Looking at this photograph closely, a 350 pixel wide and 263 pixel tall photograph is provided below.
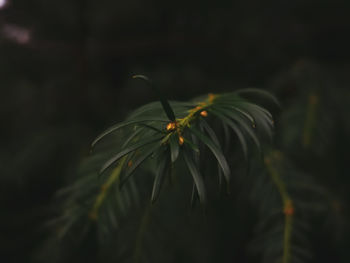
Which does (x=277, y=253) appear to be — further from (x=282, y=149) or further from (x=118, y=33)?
(x=118, y=33)

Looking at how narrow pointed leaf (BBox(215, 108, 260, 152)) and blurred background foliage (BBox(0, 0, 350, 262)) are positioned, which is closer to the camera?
narrow pointed leaf (BBox(215, 108, 260, 152))

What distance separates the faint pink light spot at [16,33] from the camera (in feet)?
3.09

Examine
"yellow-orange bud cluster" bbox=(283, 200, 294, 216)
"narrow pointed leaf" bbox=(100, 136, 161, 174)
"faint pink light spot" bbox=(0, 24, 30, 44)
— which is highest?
"faint pink light spot" bbox=(0, 24, 30, 44)

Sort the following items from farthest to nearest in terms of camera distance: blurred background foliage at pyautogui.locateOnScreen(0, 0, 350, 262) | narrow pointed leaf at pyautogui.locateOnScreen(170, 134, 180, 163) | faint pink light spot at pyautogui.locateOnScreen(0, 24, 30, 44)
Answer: faint pink light spot at pyautogui.locateOnScreen(0, 24, 30, 44) < blurred background foliage at pyautogui.locateOnScreen(0, 0, 350, 262) < narrow pointed leaf at pyautogui.locateOnScreen(170, 134, 180, 163)

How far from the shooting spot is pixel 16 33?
96 cm

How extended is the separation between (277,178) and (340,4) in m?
0.67

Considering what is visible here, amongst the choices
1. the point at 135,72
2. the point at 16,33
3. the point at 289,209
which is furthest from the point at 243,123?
the point at 16,33

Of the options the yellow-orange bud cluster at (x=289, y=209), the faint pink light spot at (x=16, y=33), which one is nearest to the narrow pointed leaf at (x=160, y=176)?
the yellow-orange bud cluster at (x=289, y=209)

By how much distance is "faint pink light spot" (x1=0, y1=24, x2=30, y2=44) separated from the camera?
940 millimetres

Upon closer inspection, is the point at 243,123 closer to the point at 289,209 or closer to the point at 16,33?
the point at 289,209

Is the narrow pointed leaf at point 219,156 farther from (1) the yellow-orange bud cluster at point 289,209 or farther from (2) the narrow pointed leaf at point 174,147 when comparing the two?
(1) the yellow-orange bud cluster at point 289,209

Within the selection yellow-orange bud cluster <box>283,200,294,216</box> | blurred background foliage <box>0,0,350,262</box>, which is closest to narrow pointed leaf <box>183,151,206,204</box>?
yellow-orange bud cluster <box>283,200,294,216</box>

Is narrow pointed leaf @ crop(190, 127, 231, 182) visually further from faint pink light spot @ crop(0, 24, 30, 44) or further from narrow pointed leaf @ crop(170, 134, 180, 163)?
faint pink light spot @ crop(0, 24, 30, 44)

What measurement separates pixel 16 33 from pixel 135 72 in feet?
1.14
